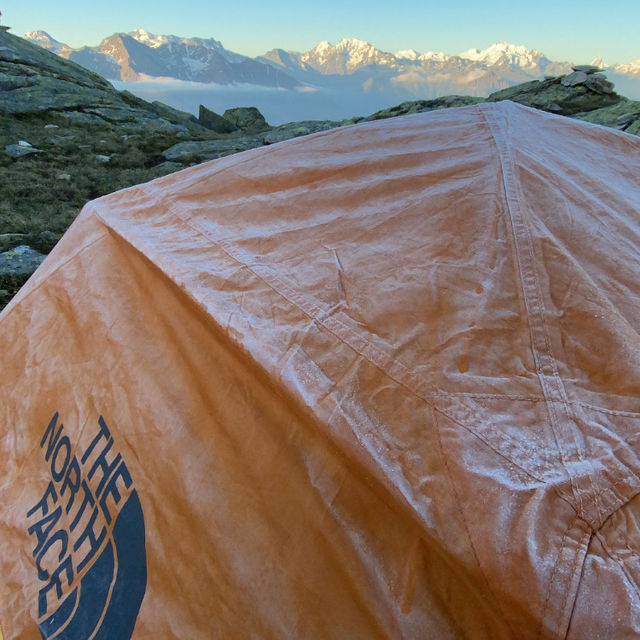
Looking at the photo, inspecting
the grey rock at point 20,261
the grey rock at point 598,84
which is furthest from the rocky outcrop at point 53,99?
the grey rock at point 598,84

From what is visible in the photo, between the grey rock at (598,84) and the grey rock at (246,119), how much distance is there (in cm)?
1560

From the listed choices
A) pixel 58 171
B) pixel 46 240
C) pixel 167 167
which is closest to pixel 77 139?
pixel 167 167

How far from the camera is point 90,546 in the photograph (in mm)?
1380

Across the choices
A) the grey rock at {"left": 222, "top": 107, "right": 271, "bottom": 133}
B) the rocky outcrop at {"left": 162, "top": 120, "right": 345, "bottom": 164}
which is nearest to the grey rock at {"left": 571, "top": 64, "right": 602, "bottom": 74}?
the rocky outcrop at {"left": 162, "top": 120, "right": 345, "bottom": 164}

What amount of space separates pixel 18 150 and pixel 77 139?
269cm

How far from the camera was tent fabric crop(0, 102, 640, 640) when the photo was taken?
924 millimetres

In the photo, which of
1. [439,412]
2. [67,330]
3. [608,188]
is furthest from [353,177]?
[67,330]

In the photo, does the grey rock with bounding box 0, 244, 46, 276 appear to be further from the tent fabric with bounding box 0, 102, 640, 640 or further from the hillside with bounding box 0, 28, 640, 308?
the tent fabric with bounding box 0, 102, 640, 640

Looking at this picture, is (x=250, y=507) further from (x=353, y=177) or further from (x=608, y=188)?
(x=608, y=188)

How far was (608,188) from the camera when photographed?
5.26 ft

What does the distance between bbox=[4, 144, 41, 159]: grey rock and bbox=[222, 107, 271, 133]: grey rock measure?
50.5 feet

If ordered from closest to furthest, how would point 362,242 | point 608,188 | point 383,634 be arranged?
point 383,634
point 362,242
point 608,188

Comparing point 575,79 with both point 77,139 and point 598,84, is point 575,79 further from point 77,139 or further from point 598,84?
point 77,139

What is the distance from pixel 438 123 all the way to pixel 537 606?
1716 mm
